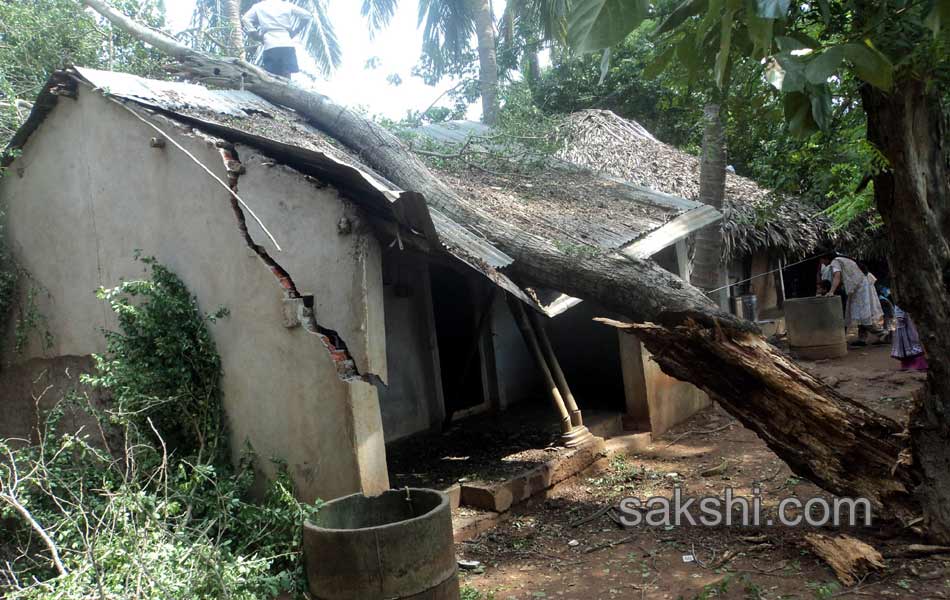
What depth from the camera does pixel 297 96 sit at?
863cm

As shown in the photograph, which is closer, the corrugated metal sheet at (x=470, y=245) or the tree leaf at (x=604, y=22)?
the tree leaf at (x=604, y=22)

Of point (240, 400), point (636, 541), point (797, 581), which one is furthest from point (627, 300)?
point (240, 400)

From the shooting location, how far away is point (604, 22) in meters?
1.81

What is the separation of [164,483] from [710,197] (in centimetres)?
726

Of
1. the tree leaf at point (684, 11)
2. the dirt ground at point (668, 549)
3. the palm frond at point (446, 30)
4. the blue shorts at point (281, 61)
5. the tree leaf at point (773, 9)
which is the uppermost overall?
the palm frond at point (446, 30)

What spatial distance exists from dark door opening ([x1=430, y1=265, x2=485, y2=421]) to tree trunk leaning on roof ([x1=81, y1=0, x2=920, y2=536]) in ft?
8.04

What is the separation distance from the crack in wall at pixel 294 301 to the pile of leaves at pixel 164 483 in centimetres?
62

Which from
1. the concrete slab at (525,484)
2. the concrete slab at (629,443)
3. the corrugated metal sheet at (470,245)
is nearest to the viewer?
the corrugated metal sheet at (470,245)

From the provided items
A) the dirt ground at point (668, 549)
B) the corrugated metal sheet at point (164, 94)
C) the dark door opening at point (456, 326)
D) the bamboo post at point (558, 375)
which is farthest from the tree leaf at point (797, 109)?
the dark door opening at point (456, 326)

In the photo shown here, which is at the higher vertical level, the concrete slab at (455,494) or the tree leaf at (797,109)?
the tree leaf at (797,109)

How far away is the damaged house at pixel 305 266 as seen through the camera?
17.0 feet

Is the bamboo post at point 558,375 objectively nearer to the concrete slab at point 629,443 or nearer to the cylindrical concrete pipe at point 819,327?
the concrete slab at point 629,443

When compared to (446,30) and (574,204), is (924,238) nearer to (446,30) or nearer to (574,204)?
(574,204)

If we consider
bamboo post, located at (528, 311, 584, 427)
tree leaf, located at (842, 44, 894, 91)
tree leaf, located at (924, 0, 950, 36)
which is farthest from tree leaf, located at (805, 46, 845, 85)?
bamboo post, located at (528, 311, 584, 427)
